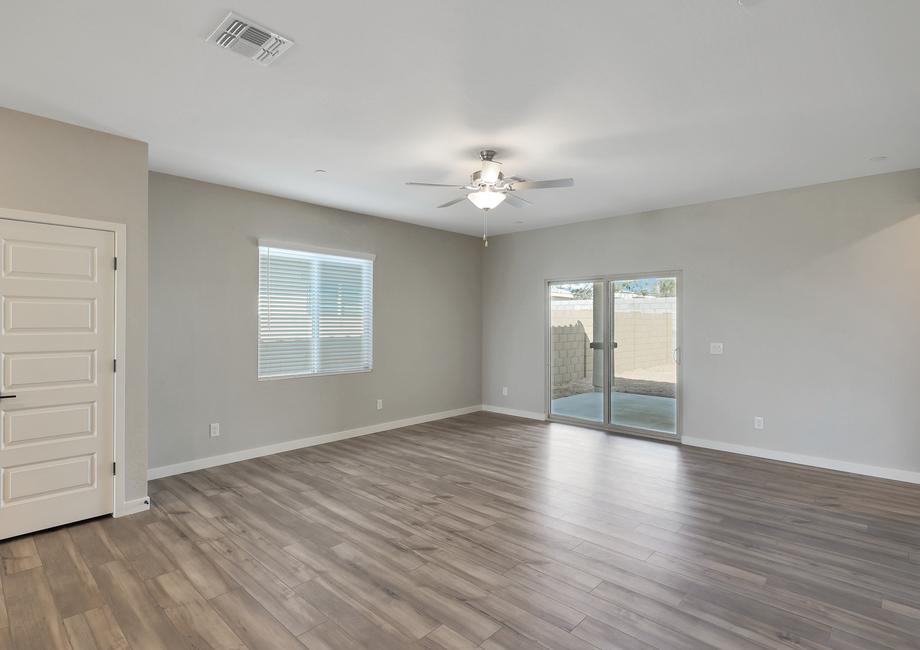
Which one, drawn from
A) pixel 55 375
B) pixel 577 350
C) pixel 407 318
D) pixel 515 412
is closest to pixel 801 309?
pixel 577 350

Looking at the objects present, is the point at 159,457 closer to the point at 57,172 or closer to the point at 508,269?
the point at 57,172

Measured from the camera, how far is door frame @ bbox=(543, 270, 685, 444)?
5754mm

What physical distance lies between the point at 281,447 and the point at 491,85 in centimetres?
433

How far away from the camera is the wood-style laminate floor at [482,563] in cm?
222

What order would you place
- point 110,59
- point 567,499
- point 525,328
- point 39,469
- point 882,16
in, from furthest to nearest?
point 525,328 → point 567,499 → point 39,469 → point 110,59 → point 882,16

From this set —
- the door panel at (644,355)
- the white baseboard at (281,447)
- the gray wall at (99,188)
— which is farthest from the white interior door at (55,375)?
the door panel at (644,355)

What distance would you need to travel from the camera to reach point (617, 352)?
249 inches

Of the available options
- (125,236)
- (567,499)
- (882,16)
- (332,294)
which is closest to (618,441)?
(567,499)

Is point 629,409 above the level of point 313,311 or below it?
below

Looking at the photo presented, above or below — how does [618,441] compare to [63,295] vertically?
below

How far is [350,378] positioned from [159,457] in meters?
2.18

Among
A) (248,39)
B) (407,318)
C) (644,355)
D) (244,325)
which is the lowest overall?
(644,355)

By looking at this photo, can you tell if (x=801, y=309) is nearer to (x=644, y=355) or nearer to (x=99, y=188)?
(x=644, y=355)

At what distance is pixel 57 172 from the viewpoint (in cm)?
327
